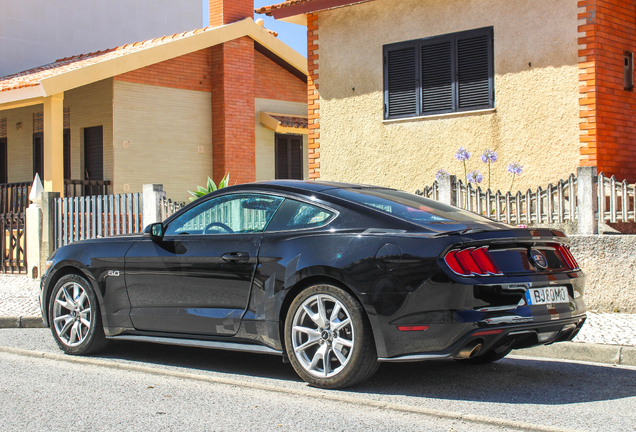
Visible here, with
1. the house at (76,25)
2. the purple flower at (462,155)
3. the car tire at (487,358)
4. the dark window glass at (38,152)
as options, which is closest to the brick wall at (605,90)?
the purple flower at (462,155)

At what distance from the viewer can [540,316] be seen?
16.9 feet

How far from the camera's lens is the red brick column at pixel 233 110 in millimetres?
19125

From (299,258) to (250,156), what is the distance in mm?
14196

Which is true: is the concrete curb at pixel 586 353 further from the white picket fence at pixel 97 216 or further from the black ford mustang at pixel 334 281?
the white picket fence at pixel 97 216

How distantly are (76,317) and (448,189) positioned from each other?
16.7 ft

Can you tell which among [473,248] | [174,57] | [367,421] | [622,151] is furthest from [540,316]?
[174,57]

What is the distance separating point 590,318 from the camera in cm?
846

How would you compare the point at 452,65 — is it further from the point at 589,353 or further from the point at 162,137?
the point at 162,137

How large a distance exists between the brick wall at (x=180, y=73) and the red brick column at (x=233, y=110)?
233mm

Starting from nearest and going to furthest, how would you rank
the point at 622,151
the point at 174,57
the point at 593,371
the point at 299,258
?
the point at 299,258 < the point at 593,371 < the point at 622,151 < the point at 174,57

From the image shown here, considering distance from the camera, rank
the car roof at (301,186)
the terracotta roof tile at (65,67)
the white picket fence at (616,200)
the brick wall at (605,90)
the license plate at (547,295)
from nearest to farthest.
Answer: the license plate at (547,295) → the car roof at (301,186) → the white picket fence at (616,200) → the brick wall at (605,90) → the terracotta roof tile at (65,67)

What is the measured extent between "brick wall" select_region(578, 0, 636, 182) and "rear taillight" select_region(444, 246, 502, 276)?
6.40m

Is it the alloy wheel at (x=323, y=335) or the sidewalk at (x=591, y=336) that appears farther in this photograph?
the sidewalk at (x=591, y=336)

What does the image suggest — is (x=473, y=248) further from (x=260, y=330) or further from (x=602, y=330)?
(x=602, y=330)
